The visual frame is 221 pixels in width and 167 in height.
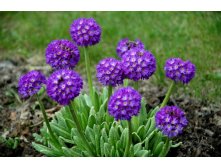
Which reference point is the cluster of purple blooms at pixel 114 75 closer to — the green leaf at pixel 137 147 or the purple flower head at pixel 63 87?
the purple flower head at pixel 63 87

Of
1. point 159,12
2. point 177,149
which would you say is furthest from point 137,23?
point 177,149

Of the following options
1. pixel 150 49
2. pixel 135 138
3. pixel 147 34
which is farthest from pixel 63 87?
pixel 147 34

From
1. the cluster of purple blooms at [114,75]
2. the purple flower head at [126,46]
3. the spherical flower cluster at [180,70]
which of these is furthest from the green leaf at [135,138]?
the purple flower head at [126,46]

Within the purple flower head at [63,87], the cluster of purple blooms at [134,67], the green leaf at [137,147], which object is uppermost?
the cluster of purple blooms at [134,67]

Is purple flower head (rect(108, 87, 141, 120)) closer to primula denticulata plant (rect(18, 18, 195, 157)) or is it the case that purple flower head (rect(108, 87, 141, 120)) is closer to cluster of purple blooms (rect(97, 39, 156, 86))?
primula denticulata plant (rect(18, 18, 195, 157))

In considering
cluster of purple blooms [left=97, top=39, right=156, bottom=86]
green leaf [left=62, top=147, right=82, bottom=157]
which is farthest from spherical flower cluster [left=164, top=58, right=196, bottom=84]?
green leaf [left=62, top=147, right=82, bottom=157]

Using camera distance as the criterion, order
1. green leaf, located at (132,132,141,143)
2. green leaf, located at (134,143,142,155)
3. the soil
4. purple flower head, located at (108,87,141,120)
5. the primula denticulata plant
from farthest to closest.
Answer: the soil < green leaf, located at (132,132,141,143) < green leaf, located at (134,143,142,155) < the primula denticulata plant < purple flower head, located at (108,87,141,120)
